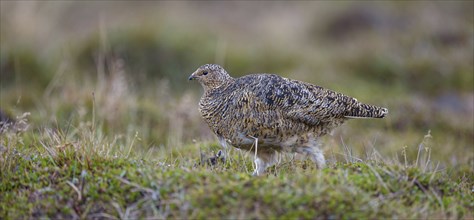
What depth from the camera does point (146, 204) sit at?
4016 mm

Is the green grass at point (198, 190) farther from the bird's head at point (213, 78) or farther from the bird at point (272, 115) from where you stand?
the bird's head at point (213, 78)

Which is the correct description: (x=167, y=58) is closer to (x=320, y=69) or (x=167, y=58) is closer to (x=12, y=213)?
(x=320, y=69)

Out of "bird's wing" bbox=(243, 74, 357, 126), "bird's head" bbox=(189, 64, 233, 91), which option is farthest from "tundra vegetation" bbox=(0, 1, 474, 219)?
"bird's head" bbox=(189, 64, 233, 91)

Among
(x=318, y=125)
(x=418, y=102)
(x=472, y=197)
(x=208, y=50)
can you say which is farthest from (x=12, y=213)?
(x=208, y=50)

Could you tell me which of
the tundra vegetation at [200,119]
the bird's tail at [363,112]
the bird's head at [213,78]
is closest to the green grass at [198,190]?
the tundra vegetation at [200,119]

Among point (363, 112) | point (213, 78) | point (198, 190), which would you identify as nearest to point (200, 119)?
point (213, 78)

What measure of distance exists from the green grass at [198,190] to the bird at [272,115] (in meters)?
0.41

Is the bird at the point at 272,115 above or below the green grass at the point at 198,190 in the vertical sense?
above

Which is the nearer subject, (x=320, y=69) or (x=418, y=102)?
(x=418, y=102)

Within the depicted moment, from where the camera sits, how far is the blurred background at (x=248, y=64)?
7.57 meters

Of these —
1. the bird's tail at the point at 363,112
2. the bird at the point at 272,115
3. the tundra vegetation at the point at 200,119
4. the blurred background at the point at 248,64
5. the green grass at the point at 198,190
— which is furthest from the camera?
the blurred background at the point at 248,64

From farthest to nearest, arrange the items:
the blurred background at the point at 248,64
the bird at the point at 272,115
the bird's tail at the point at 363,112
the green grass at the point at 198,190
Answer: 1. the blurred background at the point at 248,64
2. the bird's tail at the point at 363,112
3. the bird at the point at 272,115
4. the green grass at the point at 198,190

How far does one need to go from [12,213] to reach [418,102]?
6170 mm

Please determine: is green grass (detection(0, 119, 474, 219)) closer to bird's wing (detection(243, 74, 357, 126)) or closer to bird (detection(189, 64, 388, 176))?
bird (detection(189, 64, 388, 176))
